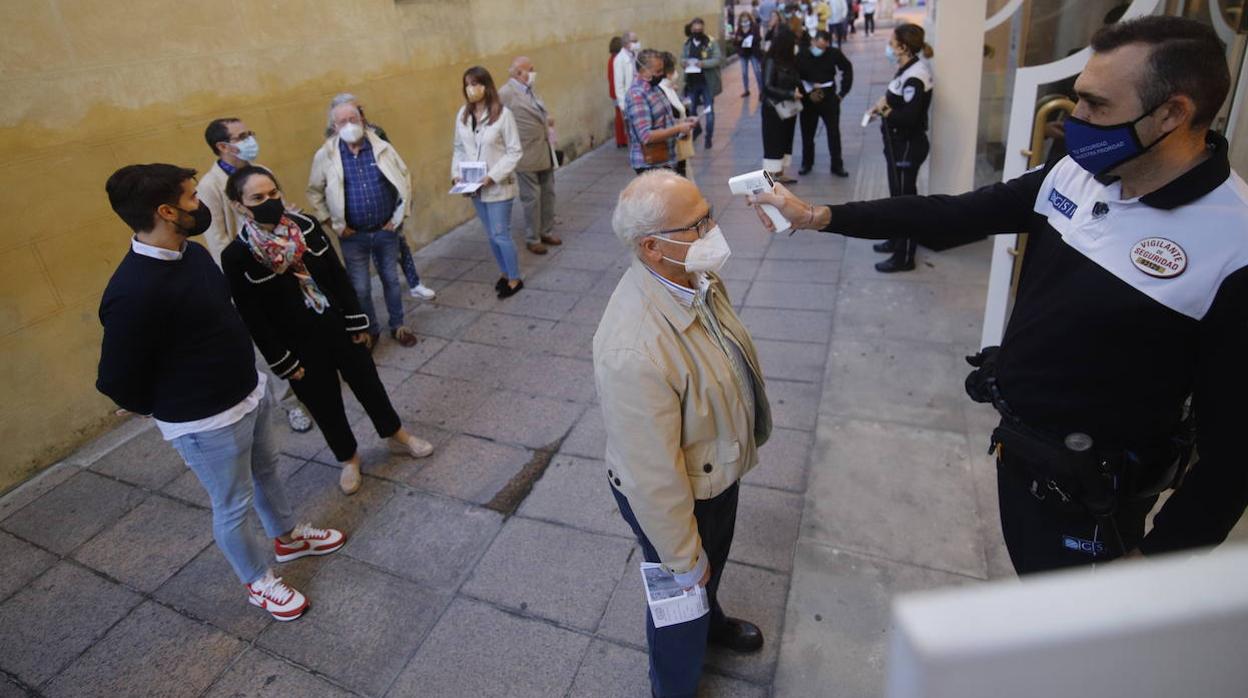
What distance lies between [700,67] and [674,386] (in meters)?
9.13

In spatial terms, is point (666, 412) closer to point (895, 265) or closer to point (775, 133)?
point (895, 265)

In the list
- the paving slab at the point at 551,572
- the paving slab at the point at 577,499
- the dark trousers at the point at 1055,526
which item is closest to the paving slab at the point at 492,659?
the paving slab at the point at 551,572

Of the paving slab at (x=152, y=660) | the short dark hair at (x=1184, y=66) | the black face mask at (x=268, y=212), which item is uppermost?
the short dark hair at (x=1184, y=66)

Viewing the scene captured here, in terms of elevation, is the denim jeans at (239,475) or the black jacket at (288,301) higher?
the black jacket at (288,301)

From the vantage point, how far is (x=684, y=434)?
6.20ft

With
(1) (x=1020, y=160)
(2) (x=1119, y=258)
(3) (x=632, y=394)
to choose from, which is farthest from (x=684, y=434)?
(1) (x=1020, y=160)

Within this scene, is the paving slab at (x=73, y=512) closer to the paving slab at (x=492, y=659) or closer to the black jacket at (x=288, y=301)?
the black jacket at (x=288, y=301)

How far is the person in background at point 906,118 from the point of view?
214 inches

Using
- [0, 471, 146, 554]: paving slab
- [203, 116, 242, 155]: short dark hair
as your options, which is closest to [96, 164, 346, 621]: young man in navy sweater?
[0, 471, 146, 554]: paving slab

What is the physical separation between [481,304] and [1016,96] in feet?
13.6

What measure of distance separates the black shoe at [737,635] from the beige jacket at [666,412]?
0.78 m

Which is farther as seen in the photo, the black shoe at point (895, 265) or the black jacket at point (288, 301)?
the black shoe at point (895, 265)

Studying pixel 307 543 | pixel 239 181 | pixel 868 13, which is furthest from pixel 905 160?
pixel 868 13

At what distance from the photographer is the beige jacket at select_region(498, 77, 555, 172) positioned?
6.25m
